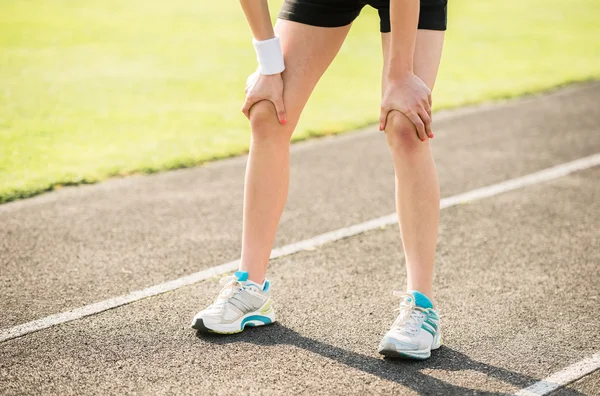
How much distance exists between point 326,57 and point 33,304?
1753mm

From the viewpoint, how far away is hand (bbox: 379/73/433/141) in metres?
3.00

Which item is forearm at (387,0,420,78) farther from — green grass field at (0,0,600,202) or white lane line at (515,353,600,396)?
green grass field at (0,0,600,202)

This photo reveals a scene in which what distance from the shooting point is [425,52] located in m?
3.10

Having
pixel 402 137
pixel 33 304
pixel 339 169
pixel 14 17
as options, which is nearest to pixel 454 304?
pixel 402 137

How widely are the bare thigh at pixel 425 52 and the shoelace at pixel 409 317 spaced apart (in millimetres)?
866

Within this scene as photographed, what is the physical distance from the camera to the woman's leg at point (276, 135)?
3.23 m

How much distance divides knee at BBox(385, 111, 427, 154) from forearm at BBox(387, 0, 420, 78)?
0.55ft

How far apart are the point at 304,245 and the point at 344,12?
165cm

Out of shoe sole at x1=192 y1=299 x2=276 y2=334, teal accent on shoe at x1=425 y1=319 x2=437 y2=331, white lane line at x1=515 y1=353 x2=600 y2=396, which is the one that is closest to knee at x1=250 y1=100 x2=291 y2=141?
shoe sole at x1=192 y1=299 x2=276 y2=334

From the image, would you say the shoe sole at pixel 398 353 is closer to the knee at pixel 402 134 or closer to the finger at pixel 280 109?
the knee at pixel 402 134

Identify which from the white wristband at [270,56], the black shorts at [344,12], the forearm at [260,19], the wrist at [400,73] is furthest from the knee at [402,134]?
the forearm at [260,19]

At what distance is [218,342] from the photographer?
3.23 meters

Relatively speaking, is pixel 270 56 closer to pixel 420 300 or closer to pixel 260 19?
pixel 260 19

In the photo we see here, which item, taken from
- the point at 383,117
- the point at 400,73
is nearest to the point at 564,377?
the point at 383,117
